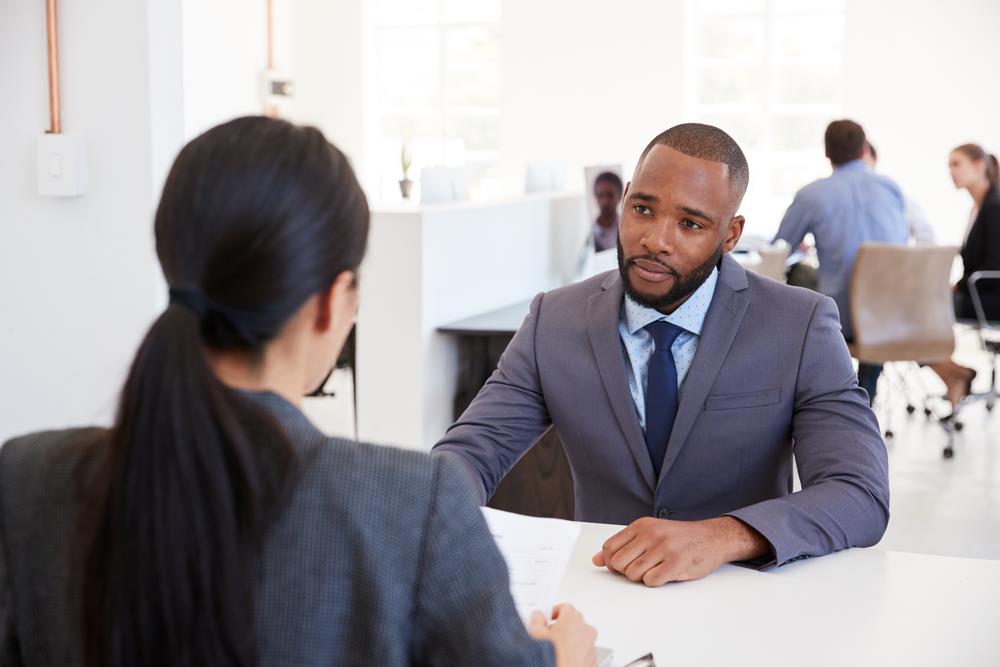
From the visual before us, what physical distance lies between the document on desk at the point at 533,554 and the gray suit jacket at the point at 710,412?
28 centimetres

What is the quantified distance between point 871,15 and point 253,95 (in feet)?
15.6

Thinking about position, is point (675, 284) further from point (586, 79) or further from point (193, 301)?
point (586, 79)

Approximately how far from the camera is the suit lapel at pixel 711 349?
1.81m

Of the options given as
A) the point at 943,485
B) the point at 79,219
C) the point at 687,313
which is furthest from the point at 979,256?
the point at 79,219

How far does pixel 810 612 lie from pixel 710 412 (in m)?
0.50

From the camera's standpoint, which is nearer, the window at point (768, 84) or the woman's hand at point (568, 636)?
the woman's hand at point (568, 636)

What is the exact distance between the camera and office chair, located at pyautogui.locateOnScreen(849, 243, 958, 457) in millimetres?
4883

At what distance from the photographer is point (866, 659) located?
125cm

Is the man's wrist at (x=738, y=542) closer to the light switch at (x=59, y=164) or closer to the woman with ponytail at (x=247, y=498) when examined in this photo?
the woman with ponytail at (x=247, y=498)

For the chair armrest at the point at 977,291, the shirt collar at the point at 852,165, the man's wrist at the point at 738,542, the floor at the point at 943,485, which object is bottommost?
the floor at the point at 943,485

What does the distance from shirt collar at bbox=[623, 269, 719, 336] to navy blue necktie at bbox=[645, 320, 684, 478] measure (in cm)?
1

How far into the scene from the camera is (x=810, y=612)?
1.37 m

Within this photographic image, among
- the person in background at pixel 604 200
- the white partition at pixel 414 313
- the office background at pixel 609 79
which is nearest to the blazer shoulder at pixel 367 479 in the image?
the white partition at pixel 414 313

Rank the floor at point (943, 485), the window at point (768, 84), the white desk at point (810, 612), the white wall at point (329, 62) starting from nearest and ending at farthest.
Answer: the white desk at point (810, 612) < the floor at point (943, 485) < the window at point (768, 84) < the white wall at point (329, 62)
